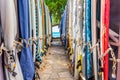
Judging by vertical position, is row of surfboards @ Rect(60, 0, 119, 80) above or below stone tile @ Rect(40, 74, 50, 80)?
above

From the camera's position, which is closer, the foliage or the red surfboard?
the red surfboard

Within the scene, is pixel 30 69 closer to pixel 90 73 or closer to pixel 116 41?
pixel 90 73

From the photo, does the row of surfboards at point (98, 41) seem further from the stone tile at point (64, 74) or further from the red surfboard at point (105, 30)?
the stone tile at point (64, 74)

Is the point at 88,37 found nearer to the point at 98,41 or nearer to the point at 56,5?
the point at 98,41

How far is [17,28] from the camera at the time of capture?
104 inches

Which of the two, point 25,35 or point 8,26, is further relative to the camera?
point 25,35

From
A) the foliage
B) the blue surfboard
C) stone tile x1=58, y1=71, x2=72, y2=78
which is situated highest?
the foliage

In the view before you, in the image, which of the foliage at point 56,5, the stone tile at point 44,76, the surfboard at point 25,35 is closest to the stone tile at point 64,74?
the stone tile at point 44,76

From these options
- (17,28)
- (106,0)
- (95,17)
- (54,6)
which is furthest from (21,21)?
(54,6)

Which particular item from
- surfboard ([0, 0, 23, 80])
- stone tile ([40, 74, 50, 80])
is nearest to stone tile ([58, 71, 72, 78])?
stone tile ([40, 74, 50, 80])

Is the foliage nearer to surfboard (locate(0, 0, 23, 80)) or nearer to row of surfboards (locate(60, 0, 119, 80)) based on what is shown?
row of surfboards (locate(60, 0, 119, 80))

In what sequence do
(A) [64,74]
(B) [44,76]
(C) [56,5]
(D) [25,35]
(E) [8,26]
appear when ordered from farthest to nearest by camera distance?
1. (C) [56,5]
2. (A) [64,74]
3. (B) [44,76]
4. (D) [25,35]
5. (E) [8,26]

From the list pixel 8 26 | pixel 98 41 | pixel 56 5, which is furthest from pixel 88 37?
pixel 56 5

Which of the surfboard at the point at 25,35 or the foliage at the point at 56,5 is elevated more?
the foliage at the point at 56,5
